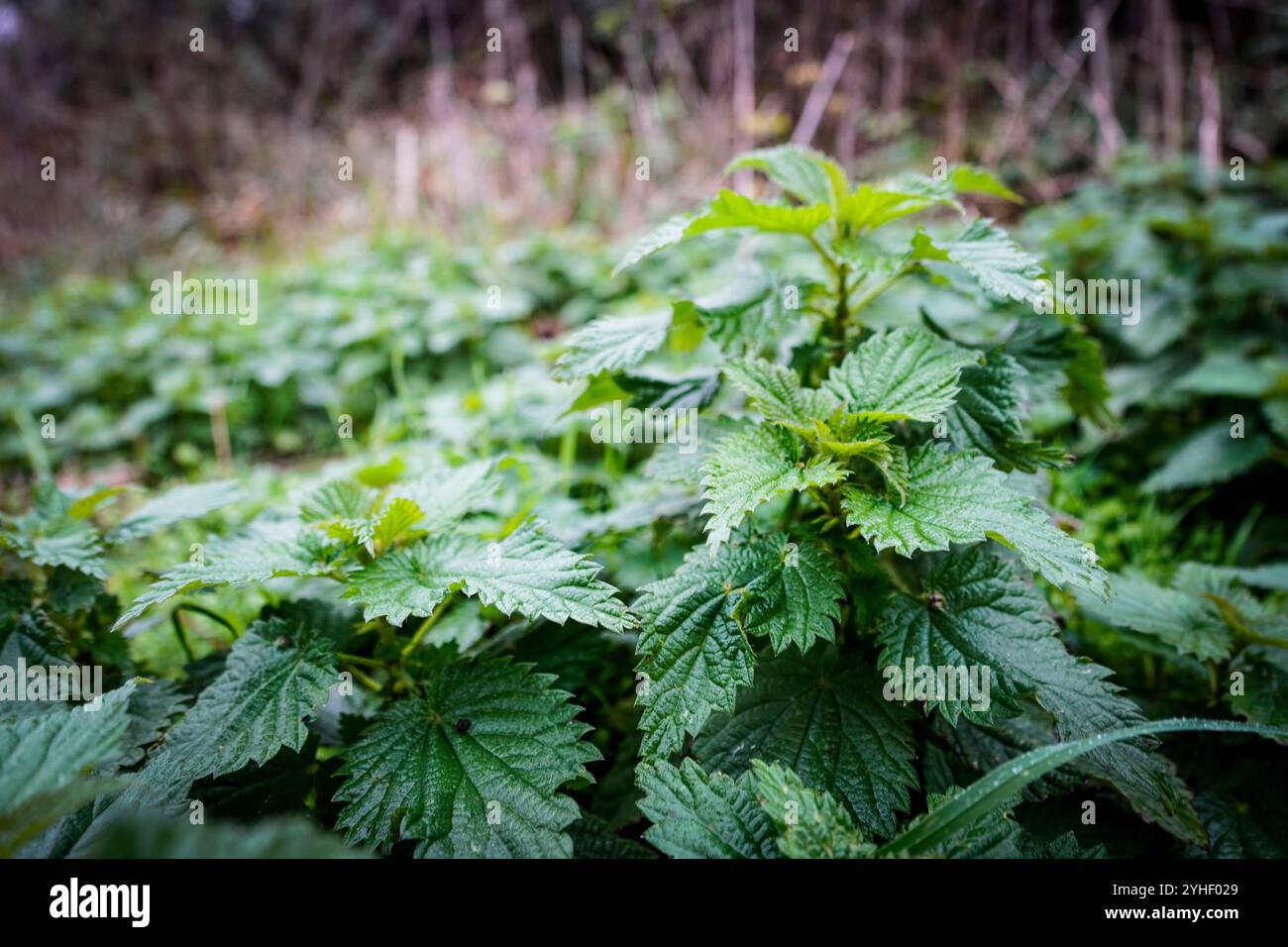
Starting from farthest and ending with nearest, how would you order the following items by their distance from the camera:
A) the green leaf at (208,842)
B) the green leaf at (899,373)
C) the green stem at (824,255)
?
the green stem at (824,255) → the green leaf at (899,373) → the green leaf at (208,842)

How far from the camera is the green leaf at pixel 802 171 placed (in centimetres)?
131

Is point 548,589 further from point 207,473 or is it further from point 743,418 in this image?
point 207,473

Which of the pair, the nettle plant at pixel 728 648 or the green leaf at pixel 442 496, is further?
the green leaf at pixel 442 496

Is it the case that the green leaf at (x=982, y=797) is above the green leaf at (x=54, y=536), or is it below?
below

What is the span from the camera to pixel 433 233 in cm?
497

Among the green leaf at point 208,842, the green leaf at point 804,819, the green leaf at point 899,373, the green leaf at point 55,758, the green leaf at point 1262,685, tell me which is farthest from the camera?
the green leaf at point 1262,685

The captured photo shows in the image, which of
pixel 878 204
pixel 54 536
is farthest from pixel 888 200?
pixel 54 536

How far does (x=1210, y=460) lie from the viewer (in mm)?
2193

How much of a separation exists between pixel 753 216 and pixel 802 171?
20 cm

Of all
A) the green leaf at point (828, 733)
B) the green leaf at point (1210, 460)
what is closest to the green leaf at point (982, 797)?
the green leaf at point (828, 733)

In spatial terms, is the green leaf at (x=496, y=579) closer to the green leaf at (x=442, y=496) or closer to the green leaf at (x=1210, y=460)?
the green leaf at (x=442, y=496)

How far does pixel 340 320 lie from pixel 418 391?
71 centimetres

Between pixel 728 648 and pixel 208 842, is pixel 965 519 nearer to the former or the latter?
pixel 728 648
